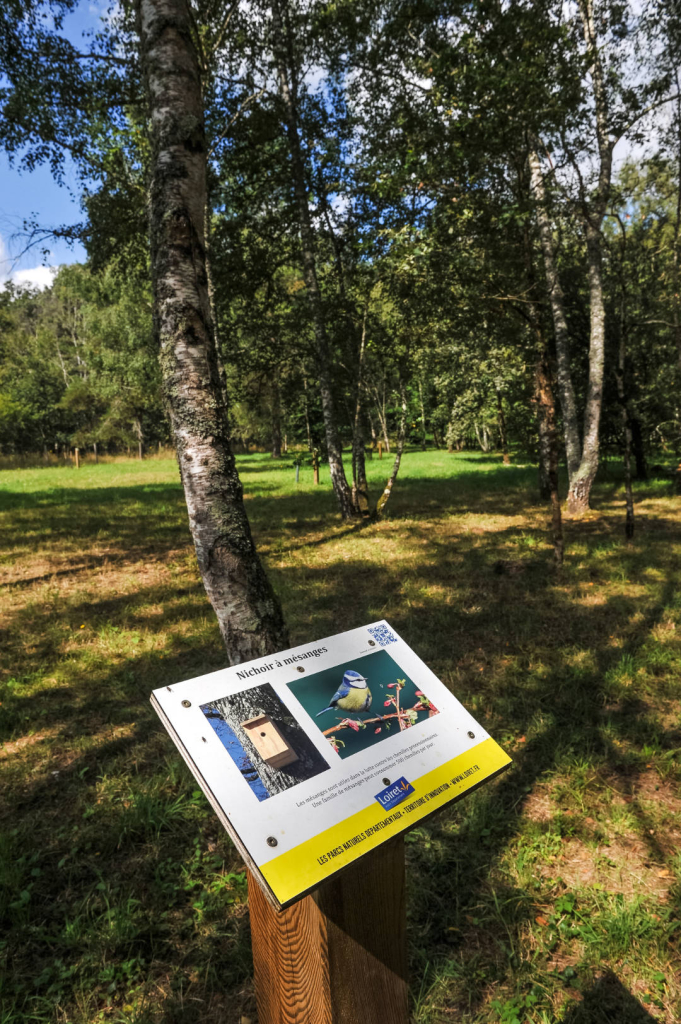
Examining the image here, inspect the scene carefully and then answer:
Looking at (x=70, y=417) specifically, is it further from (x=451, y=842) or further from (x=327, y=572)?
(x=451, y=842)

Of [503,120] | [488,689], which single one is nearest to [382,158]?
[503,120]

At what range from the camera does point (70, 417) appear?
52.2 metres

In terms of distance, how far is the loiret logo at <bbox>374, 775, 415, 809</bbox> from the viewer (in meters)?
1.53

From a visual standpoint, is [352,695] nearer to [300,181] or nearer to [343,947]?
[343,947]

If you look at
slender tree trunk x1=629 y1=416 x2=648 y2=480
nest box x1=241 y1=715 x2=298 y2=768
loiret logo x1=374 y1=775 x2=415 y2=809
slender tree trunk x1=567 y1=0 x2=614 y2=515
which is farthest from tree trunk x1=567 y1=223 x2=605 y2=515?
nest box x1=241 y1=715 x2=298 y2=768

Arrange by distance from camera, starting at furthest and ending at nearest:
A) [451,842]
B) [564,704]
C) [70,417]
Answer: [70,417]
[564,704]
[451,842]

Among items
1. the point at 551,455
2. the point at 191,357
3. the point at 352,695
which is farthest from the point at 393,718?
the point at 551,455

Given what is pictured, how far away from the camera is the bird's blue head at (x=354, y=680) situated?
1844mm

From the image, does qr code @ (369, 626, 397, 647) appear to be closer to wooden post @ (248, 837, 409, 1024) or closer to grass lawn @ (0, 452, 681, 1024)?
wooden post @ (248, 837, 409, 1024)

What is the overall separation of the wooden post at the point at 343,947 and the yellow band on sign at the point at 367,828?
0.15ft

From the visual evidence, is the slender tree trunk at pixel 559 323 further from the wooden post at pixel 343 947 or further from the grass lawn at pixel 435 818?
the wooden post at pixel 343 947

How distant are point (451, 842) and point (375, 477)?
795 inches

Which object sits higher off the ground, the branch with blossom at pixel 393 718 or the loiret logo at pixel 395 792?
the branch with blossom at pixel 393 718

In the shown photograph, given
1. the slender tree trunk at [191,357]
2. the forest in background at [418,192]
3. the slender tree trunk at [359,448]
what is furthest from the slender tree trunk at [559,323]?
the slender tree trunk at [191,357]
